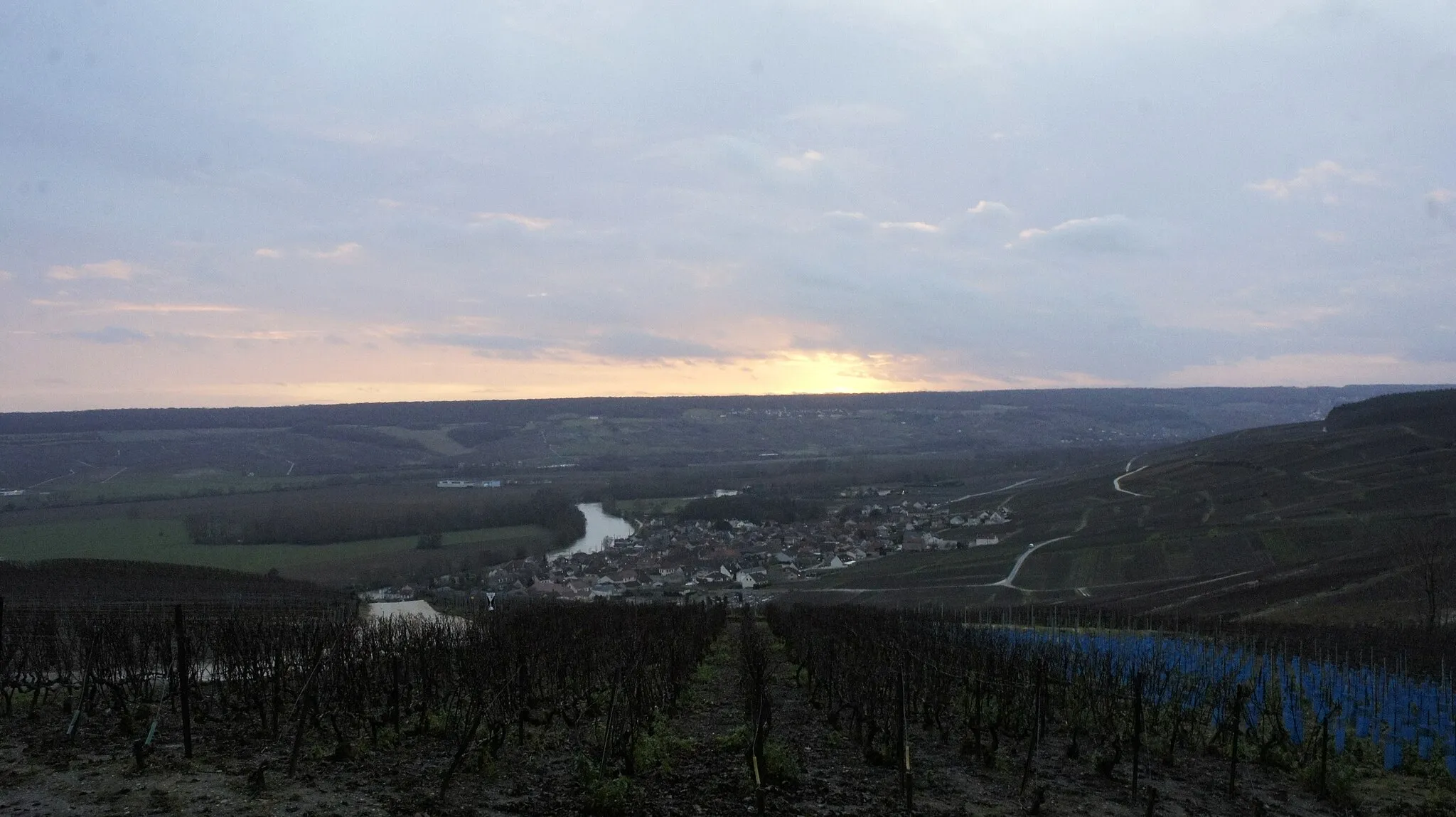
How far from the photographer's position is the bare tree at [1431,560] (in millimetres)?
35469

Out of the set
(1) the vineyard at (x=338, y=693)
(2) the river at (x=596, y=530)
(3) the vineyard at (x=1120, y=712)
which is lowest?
(2) the river at (x=596, y=530)

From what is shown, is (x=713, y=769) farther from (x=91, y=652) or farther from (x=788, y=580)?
(x=788, y=580)

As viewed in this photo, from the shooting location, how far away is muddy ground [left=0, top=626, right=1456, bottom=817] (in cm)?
1123

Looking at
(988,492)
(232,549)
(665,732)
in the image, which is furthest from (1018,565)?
(232,549)

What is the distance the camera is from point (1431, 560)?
118ft

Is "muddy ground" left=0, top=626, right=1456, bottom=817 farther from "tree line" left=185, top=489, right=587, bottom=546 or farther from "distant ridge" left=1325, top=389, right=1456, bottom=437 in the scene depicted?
"distant ridge" left=1325, top=389, right=1456, bottom=437

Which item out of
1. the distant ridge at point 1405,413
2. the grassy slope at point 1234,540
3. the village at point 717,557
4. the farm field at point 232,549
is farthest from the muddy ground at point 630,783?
the distant ridge at point 1405,413

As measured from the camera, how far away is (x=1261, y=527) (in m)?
64.3

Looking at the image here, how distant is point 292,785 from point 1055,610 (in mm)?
41658

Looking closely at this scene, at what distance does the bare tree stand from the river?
61917 millimetres

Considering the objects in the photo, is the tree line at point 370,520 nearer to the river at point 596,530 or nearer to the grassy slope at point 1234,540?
the river at point 596,530

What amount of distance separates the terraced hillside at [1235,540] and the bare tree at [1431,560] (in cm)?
30

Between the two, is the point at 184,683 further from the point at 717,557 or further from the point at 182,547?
the point at 182,547

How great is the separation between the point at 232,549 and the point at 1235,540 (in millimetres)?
76773
